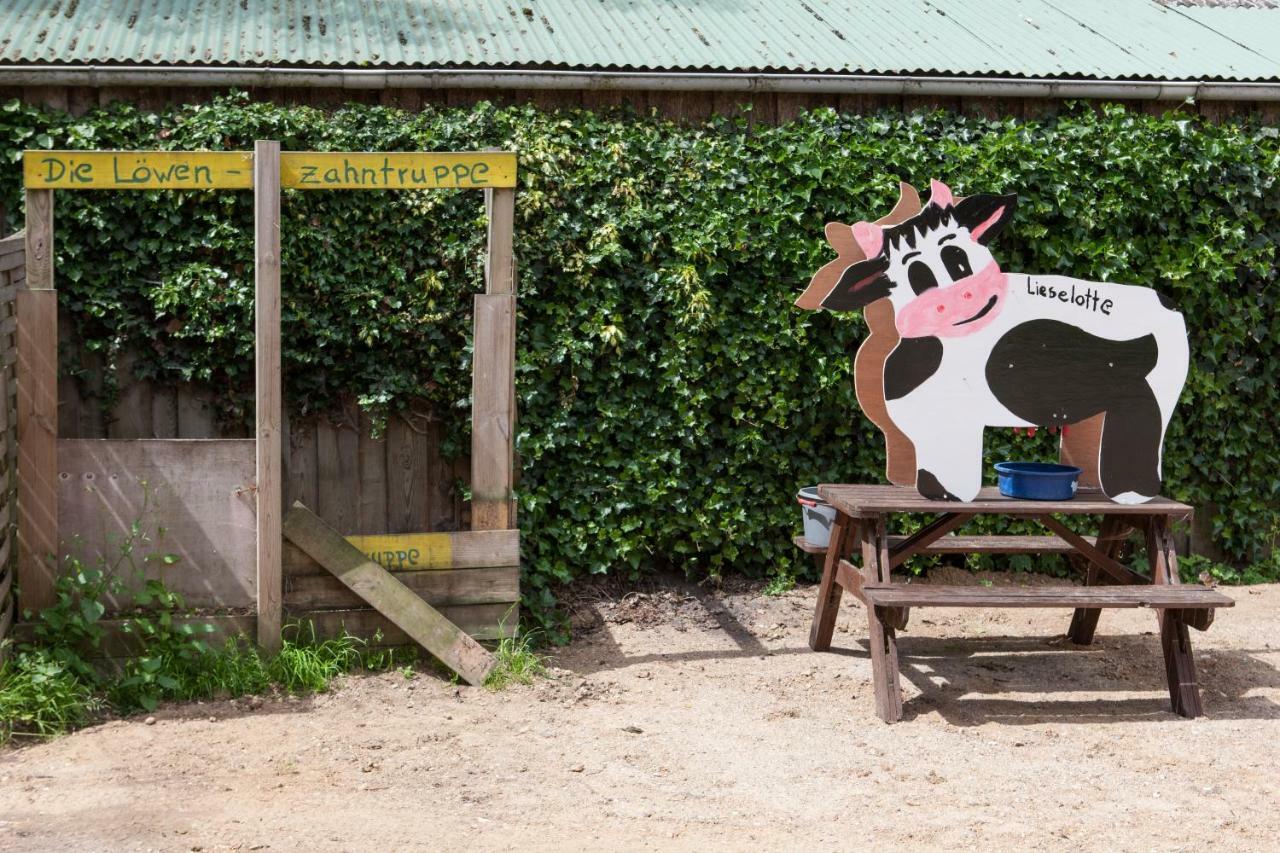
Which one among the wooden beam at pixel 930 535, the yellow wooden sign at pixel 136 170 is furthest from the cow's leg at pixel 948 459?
the yellow wooden sign at pixel 136 170

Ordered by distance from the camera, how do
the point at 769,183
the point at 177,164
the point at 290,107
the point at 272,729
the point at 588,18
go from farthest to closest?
1. the point at 588,18
2. the point at 769,183
3. the point at 290,107
4. the point at 177,164
5. the point at 272,729

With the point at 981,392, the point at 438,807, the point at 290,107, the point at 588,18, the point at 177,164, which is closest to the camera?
the point at 438,807

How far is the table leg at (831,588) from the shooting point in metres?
6.21

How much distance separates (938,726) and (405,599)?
2.39m

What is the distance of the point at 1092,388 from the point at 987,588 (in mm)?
1098

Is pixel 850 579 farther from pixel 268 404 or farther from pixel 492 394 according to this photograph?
pixel 268 404

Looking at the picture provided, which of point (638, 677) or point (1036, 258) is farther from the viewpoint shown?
point (1036, 258)

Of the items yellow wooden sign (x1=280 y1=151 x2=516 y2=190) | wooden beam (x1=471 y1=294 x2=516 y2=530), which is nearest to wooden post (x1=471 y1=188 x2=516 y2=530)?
wooden beam (x1=471 y1=294 x2=516 y2=530)

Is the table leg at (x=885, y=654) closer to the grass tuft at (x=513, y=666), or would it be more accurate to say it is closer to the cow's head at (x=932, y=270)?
the cow's head at (x=932, y=270)

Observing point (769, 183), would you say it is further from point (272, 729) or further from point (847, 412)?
point (272, 729)

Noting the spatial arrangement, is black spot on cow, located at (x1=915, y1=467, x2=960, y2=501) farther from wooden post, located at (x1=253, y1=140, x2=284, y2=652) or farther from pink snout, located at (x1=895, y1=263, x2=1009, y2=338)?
wooden post, located at (x1=253, y1=140, x2=284, y2=652)

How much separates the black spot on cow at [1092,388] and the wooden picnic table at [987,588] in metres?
0.20

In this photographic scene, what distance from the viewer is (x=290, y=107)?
659cm

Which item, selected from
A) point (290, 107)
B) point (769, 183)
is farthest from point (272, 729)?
point (769, 183)
